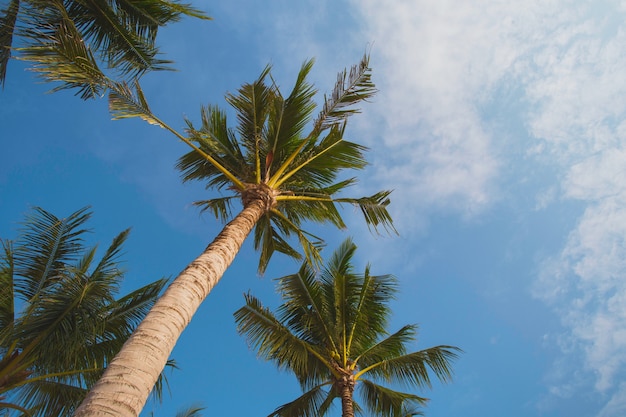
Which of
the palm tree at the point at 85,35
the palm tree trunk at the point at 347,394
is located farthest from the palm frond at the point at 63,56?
the palm tree trunk at the point at 347,394

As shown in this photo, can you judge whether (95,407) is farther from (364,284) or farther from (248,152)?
(364,284)

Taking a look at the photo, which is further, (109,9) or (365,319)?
(365,319)

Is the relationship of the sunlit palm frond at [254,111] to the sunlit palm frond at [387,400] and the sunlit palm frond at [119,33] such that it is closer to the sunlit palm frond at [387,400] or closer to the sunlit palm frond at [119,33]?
the sunlit palm frond at [119,33]

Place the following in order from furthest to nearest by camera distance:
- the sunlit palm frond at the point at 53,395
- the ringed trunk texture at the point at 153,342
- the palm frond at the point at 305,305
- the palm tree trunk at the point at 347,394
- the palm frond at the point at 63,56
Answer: the palm frond at the point at 305,305
the palm tree trunk at the point at 347,394
the sunlit palm frond at the point at 53,395
the palm frond at the point at 63,56
the ringed trunk texture at the point at 153,342

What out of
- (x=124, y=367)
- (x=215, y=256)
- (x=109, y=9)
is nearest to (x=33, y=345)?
(x=215, y=256)

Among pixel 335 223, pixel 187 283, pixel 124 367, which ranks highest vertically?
pixel 335 223

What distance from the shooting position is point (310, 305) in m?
10.7

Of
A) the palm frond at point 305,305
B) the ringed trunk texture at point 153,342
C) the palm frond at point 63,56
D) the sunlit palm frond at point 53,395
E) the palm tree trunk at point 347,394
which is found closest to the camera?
the ringed trunk texture at point 153,342

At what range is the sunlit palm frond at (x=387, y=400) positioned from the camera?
31.7 feet

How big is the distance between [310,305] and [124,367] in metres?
7.78

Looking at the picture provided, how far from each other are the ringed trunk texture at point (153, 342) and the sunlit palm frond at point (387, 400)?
639 centimetres

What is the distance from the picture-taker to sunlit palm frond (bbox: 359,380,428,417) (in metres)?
9.66

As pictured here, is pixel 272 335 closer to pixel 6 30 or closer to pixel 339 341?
pixel 339 341

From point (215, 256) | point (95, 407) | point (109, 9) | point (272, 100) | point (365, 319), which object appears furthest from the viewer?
point (365, 319)
